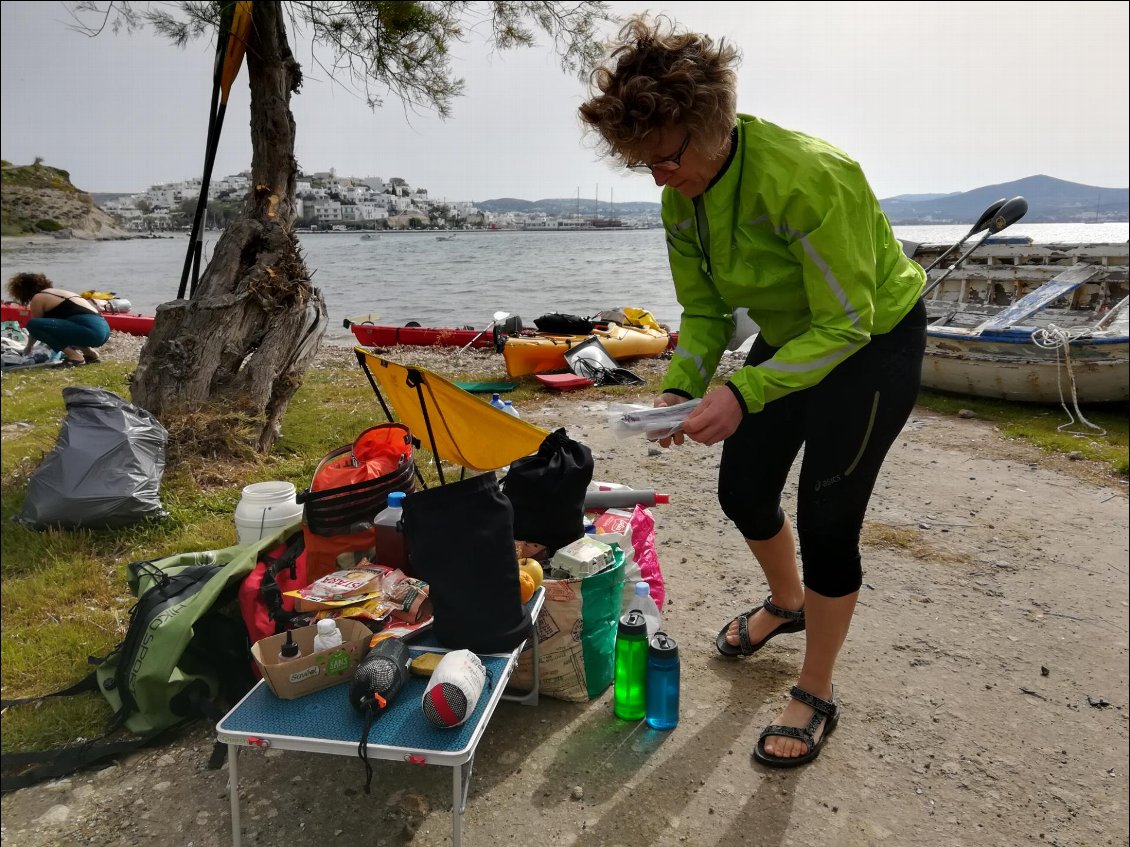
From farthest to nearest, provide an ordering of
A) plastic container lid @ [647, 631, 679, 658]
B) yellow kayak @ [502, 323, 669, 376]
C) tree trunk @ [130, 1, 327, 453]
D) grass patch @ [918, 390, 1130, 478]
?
yellow kayak @ [502, 323, 669, 376]
grass patch @ [918, 390, 1130, 478]
tree trunk @ [130, 1, 327, 453]
plastic container lid @ [647, 631, 679, 658]

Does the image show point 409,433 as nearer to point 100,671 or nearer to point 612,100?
point 100,671

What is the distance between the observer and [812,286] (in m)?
1.95

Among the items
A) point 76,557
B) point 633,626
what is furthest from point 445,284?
point 633,626

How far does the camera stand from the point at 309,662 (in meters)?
2.15

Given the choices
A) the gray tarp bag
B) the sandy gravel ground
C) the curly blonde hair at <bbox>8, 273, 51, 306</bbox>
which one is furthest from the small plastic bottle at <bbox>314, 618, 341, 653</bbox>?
the curly blonde hair at <bbox>8, 273, 51, 306</bbox>

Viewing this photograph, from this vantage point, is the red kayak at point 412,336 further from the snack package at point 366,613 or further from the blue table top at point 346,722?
A: the blue table top at point 346,722

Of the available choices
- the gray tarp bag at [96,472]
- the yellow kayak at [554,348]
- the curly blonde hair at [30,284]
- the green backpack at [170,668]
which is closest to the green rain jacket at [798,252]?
the green backpack at [170,668]

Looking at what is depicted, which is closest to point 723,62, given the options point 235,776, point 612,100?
point 612,100

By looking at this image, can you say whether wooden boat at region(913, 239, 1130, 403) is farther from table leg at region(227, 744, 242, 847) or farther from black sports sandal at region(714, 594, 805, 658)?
table leg at region(227, 744, 242, 847)

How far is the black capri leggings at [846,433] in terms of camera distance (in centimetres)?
218

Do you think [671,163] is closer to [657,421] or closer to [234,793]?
[657,421]

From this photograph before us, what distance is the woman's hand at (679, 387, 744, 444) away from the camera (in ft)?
6.57

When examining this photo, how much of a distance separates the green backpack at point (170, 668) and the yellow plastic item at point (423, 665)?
2.50 feet

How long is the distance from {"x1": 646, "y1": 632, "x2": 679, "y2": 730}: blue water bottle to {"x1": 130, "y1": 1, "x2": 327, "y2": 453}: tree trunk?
366cm
